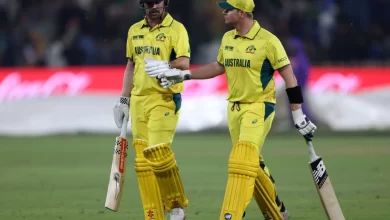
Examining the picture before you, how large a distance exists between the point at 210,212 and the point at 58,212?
1526 mm

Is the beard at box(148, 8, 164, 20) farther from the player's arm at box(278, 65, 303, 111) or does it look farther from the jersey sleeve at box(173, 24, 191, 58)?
the player's arm at box(278, 65, 303, 111)

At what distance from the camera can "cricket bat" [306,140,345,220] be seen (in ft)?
28.0

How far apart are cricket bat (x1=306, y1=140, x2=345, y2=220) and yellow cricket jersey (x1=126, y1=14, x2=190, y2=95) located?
139 cm

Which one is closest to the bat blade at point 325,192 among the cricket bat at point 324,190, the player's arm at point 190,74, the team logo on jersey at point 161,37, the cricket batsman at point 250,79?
the cricket bat at point 324,190

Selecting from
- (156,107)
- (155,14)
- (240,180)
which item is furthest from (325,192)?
(155,14)

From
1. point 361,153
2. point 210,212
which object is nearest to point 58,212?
point 210,212

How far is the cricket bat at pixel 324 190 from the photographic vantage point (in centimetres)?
854

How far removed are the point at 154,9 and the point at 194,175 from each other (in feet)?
17.1

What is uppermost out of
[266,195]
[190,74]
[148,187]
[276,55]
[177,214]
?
[276,55]

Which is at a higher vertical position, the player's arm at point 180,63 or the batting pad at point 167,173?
the player's arm at point 180,63

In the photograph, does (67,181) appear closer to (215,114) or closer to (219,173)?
(219,173)

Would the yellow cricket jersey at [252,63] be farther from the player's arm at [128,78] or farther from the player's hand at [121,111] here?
the player's hand at [121,111]

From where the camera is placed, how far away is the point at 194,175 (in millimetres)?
13664

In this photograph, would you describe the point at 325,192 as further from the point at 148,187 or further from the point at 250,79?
the point at 148,187
